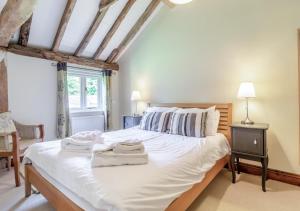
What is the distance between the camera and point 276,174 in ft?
9.00

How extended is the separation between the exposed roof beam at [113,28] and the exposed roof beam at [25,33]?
142 cm

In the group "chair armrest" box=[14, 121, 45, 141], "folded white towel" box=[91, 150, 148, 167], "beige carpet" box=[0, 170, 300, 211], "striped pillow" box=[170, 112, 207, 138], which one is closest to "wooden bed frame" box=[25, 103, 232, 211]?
"beige carpet" box=[0, 170, 300, 211]

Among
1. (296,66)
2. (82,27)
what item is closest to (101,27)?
(82,27)

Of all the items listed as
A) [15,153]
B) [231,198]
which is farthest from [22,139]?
[231,198]

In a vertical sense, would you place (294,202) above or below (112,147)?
below

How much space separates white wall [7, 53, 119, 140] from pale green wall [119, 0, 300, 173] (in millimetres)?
2017

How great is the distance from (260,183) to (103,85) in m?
3.82

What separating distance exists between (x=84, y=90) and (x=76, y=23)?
5.15 ft

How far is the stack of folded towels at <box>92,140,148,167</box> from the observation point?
1596 mm

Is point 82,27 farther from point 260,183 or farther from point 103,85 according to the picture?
point 260,183

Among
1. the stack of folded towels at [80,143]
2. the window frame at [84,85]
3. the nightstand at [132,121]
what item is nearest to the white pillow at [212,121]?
the nightstand at [132,121]

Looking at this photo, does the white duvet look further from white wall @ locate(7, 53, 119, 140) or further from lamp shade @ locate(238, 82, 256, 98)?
white wall @ locate(7, 53, 119, 140)

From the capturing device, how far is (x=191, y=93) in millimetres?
3637

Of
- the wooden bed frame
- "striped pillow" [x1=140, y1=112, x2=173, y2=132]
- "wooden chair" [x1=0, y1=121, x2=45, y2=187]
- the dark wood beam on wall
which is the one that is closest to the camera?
the wooden bed frame
